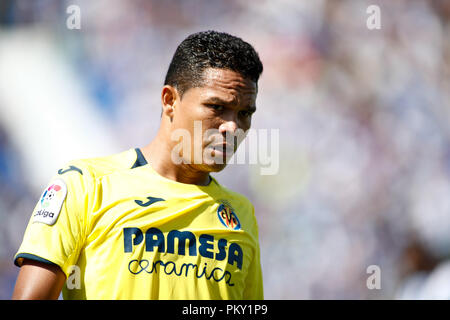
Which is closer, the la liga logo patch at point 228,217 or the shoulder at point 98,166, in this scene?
the shoulder at point 98,166

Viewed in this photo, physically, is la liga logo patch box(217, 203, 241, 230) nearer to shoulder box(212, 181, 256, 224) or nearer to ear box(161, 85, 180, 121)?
shoulder box(212, 181, 256, 224)

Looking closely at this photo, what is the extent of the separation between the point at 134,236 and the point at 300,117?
3.53m

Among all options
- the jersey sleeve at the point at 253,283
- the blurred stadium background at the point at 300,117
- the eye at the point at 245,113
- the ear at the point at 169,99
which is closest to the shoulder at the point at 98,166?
the ear at the point at 169,99

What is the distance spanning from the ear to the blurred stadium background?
92.7 inches

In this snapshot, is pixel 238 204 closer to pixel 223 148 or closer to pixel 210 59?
pixel 223 148

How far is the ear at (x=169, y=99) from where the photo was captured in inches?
88.0

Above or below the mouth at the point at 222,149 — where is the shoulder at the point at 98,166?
below

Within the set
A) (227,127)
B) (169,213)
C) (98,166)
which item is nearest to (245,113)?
(227,127)

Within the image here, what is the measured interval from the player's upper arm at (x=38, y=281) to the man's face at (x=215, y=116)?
744mm

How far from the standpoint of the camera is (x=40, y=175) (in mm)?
4301

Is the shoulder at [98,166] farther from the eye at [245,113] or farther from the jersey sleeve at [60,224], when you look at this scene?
the eye at [245,113]

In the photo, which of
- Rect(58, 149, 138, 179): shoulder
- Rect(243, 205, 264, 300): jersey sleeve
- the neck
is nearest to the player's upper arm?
Rect(58, 149, 138, 179): shoulder

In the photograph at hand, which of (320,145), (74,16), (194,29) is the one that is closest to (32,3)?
(74,16)

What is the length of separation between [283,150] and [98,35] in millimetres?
2175
